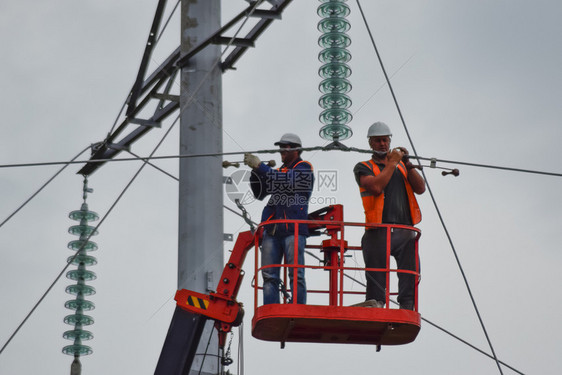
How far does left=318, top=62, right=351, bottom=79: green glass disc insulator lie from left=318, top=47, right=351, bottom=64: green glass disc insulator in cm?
10

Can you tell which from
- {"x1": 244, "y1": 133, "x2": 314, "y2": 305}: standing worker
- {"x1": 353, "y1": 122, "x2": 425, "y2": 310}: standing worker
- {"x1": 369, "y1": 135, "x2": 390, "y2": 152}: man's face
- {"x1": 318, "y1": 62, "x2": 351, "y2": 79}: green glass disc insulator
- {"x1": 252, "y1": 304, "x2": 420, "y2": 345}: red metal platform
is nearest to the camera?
{"x1": 252, "y1": 304, "x2": 420, "y2": 345}: red metal platform

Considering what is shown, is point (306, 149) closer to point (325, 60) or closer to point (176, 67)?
point (325, 60)

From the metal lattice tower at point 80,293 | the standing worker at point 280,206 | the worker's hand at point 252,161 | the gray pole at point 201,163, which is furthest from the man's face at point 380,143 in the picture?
the metal lattice tower at point 80,293

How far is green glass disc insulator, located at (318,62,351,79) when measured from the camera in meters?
15.1

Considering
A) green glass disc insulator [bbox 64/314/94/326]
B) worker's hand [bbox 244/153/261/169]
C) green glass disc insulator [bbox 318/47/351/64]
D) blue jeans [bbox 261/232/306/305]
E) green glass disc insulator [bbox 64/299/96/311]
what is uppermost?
green glass disc insulator [bbox 318/47/351/64]

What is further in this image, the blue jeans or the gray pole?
the gray pole

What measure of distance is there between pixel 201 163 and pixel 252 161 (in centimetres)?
256

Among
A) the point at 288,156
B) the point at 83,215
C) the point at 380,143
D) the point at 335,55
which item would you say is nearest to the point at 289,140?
A: the point at 288,156

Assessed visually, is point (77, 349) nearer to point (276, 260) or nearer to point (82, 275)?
point (82, 275)

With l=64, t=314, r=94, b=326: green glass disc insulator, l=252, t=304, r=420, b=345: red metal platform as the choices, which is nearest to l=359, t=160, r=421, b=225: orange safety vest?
l=252, t=304, r=420, b=345: red metal platform

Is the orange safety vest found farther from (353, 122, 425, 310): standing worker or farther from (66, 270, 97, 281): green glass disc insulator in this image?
(66, 270, 97, 281): green glass disc insulator

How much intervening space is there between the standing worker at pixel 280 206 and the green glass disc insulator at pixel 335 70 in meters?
2.52

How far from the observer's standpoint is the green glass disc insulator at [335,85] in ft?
49.1

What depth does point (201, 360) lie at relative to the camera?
45.6ft
